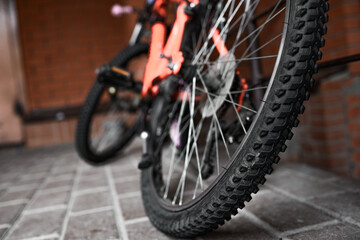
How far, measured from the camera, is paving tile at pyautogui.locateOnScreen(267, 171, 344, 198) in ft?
3.95

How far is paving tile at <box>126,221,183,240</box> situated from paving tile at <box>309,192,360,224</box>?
21.6 inches

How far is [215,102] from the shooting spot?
3.47 ft

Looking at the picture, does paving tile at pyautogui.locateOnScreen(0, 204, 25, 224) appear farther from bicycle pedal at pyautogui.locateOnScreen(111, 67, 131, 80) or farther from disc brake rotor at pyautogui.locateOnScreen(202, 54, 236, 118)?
disc brake rotor at pyautogui.locateOnScreen(202, 54, 236, 118)

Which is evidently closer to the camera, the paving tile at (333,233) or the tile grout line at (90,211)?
the paving tile at (333,233)

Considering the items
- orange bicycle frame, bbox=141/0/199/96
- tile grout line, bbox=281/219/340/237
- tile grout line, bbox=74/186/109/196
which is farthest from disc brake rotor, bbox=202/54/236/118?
tile grout line, bbox=74/186/109/196

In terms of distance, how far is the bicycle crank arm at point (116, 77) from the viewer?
5.18 ft

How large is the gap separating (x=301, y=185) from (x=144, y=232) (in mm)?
706

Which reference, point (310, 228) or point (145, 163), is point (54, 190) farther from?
point (310, 228)

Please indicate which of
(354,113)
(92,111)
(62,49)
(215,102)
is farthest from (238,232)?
(62,49)

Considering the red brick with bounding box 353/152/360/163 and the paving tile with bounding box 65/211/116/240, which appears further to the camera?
the red brick with bounding box 353/152/360/163

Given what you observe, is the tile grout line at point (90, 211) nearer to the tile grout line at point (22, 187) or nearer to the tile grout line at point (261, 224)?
the tile grout line at point (261, 224)

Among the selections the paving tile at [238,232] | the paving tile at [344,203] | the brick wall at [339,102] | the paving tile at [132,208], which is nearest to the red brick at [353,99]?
the brick wall at [339,102]

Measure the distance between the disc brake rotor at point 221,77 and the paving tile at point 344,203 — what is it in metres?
0.50

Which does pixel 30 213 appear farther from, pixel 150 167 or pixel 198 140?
pixel 198 140
